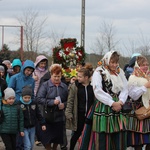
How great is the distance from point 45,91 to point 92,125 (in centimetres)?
127

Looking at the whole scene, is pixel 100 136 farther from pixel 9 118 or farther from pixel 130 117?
pixel 9 118

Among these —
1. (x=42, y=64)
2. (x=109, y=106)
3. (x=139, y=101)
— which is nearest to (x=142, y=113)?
(x=139, y=101)

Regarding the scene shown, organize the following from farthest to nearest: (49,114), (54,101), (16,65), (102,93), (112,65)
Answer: (16,65) < (49,114) < (54,101) < (112,65) < (102,93)

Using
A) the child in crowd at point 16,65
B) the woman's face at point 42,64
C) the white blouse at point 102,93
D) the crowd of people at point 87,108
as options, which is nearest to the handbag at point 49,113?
the crowd of people at point 87,108

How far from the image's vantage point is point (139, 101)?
6805 mm

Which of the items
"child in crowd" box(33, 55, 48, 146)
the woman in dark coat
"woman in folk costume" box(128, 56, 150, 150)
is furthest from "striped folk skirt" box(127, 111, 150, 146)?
"child in crowd" box(33, 55, 48, 146)

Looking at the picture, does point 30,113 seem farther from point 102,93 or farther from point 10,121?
point 102,93

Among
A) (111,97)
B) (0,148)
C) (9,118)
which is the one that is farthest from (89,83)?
(0,148)

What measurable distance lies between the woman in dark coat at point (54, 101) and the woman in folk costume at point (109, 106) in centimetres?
109

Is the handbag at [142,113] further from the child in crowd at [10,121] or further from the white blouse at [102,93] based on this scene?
the child in crowd at [10,121]

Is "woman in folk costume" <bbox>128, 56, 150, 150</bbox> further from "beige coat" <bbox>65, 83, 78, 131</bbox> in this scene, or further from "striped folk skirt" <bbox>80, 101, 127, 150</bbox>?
"beige coat" <bbox>65, 83, 78, 131</bbox>

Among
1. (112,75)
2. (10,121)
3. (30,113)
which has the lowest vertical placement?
(10,121)

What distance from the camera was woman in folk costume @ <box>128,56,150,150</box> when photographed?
664 centimetres

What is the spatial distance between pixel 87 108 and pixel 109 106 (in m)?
0.95
